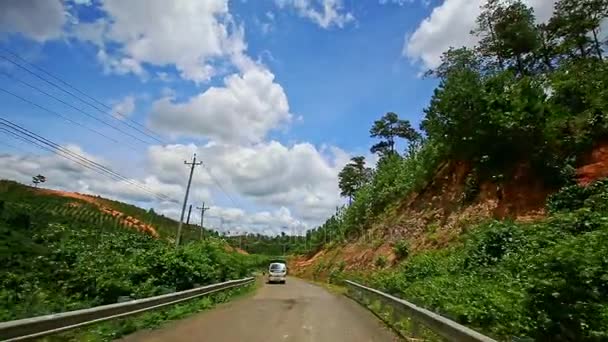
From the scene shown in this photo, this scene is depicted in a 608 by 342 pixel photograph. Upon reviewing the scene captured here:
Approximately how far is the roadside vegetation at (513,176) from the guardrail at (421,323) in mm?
752

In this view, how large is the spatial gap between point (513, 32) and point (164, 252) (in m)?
35.5

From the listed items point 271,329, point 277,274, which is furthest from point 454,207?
point 271,329

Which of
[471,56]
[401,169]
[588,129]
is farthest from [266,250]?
[588,129]

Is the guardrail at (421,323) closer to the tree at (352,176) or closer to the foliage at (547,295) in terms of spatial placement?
the foliage at (547,295)

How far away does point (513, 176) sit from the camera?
30.6 meters

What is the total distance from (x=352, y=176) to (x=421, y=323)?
78.0m

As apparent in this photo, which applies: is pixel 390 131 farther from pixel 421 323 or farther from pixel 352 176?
pixel 421 323

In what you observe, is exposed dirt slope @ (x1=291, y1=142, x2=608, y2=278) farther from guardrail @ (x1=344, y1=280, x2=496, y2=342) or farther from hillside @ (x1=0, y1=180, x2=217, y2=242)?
hillside @ (x1=0, y1=180, x2=217, y2=242)

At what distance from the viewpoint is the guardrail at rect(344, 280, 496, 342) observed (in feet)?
20.8

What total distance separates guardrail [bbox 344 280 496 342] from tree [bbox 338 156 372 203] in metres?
69.0

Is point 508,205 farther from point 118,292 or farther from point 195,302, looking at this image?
point 118,292

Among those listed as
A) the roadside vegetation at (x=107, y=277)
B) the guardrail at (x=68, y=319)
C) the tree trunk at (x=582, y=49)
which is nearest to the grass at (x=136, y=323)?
the roadside vegetation at (x=107, y=277)

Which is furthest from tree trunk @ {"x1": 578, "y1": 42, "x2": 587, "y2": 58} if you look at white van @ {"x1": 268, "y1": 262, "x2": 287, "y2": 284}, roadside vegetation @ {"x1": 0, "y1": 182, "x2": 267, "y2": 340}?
roadside vegetation @ {"x1": 0, "y1": 182, "x2": 267, "y2": 340}

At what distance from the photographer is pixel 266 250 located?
17725cm
